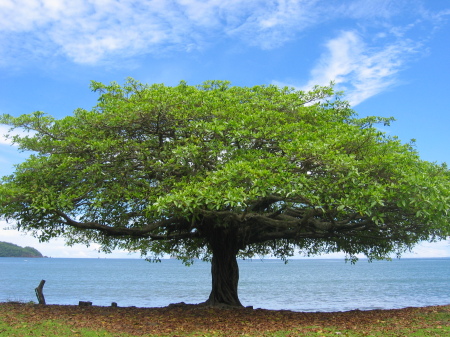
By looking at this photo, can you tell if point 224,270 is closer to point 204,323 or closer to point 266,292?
point 204,323

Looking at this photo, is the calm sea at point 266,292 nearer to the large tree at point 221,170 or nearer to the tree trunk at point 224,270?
the tree trunk at point 224,270

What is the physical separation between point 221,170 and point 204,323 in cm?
545

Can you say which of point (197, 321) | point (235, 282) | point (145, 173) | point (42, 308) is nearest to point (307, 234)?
point (235, 282)

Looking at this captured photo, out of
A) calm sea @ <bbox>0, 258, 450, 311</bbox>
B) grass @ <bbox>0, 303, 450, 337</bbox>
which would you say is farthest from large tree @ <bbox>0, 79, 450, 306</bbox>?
calm sea @ <bbox>0, 258, 450, 311</bbox>

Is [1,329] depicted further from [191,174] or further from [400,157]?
[400,157]

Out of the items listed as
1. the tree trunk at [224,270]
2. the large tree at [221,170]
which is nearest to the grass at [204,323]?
the tree trunk at [224,270]

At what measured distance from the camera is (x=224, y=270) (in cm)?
1884

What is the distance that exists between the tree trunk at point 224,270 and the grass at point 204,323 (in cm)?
150

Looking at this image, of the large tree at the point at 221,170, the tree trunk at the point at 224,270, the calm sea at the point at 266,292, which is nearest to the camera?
the large tree at the point at 221,170

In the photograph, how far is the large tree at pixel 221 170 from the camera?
11703 millimetres

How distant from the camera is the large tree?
38.4 ft

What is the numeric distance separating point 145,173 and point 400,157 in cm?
820

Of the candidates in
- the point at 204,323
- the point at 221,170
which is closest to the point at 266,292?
the point at 204,323

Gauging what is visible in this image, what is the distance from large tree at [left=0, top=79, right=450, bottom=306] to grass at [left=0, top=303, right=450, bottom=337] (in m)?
2.98
